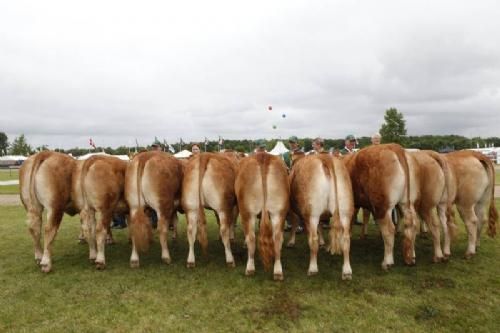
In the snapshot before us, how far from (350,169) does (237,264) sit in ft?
9.48

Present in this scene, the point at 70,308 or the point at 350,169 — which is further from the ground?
the point at 350,169

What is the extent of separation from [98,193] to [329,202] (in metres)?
4.26

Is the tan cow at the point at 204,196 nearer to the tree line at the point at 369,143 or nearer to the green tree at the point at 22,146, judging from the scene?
the tree line at the point at 369,143

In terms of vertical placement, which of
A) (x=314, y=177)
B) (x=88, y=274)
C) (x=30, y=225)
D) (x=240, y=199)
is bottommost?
(x=88, y=274)

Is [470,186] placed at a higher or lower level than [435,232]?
higher

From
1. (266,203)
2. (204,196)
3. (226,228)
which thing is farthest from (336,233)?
(204,196)

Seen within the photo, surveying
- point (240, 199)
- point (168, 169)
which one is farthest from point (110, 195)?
point (240, 199)

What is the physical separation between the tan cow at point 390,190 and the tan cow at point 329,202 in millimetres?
683

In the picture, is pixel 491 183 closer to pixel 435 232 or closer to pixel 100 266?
pixel 435 232

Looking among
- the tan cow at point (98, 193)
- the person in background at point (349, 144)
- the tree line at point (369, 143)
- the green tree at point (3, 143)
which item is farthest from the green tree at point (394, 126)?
the green tree at point (3, 143)

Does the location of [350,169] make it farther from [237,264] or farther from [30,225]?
[30,225]

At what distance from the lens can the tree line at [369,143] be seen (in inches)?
1027

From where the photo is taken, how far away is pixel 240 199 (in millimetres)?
6395

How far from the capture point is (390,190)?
6344 mm
